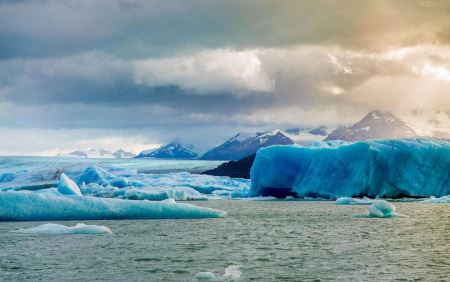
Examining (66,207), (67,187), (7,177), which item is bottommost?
(66,207)

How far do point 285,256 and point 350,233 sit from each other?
6.47m

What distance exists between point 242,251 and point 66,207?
34.2ft

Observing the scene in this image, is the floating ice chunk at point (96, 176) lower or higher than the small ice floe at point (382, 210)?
higher

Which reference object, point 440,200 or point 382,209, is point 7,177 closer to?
point 440,200

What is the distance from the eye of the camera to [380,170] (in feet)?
143

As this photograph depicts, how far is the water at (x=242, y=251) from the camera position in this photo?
1444 cm

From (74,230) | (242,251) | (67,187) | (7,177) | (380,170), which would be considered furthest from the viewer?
(7,177)

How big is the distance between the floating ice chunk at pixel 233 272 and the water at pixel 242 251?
0.64 ft

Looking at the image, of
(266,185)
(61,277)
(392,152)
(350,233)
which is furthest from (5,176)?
(61,277)

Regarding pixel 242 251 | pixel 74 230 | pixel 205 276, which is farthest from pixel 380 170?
pixel 205 276

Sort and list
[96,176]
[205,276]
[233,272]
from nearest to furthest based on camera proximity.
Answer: [205,276], [233,272], [96,176]

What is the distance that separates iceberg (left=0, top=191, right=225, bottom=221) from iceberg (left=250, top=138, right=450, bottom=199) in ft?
63.4

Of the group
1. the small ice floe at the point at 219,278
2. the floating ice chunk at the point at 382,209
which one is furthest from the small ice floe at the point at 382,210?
the small ice floe at the point at 219,278

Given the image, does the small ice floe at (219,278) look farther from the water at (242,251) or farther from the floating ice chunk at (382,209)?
the floating ice chunk at (382,209)
